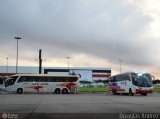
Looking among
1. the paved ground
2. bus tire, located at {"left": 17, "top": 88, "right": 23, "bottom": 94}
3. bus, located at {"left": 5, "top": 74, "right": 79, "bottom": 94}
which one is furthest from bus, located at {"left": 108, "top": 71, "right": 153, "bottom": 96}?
the paved ground

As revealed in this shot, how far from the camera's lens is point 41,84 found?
57531 millimetres

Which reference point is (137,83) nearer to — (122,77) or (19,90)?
(122,77)

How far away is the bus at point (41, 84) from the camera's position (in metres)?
57.2

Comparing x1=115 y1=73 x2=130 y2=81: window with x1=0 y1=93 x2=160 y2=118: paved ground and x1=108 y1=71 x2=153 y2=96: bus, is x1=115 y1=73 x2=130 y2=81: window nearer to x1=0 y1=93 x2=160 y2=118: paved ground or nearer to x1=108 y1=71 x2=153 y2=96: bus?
x1=108 y1=71 x2=153 y2=96: bus

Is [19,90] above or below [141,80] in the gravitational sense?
below

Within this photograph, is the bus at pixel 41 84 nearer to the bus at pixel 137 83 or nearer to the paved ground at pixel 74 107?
the bus at pixel 137 83

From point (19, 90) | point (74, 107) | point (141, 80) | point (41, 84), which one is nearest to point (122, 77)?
point (141, 80)

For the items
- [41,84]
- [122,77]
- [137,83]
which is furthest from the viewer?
[41,84]

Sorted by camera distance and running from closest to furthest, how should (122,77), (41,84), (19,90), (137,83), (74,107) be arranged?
(74,107), (137,83), (122,77), (19,90), (41,84)

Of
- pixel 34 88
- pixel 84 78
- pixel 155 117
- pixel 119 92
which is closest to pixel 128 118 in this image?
pixel 155 117

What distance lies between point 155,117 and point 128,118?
1.18 meters

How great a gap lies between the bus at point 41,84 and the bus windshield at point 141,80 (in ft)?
41.6

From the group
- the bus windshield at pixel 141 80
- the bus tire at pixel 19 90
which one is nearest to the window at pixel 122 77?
the bus windshield at pixel 141 80

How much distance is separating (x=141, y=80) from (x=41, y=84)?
52.9ft
